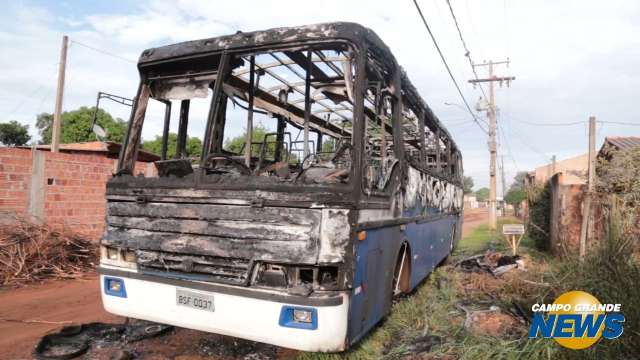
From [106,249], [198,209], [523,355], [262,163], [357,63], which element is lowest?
[523,355]

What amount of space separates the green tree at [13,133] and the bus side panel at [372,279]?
129 ft

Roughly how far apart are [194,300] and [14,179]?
6.24 m

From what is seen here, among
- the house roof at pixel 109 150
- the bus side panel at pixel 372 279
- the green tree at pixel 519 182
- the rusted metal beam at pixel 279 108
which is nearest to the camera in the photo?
the bus side panel at pixel 372 279

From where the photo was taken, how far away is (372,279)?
3.82m

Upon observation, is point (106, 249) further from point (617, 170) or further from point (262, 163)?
point (617, 170)

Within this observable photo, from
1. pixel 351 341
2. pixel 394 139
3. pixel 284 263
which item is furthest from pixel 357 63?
pixel 351 341

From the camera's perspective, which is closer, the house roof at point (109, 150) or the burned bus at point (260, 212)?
the burned bus at point (260, 212)

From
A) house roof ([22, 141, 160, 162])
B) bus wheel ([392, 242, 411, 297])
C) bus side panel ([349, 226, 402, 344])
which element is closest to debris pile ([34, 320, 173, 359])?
bus side panel ([349, 226, 402, 344])

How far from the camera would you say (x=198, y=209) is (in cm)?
351

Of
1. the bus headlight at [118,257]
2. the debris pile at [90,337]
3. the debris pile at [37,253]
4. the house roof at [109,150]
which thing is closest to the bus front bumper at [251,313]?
the bus headlight at [118,257]

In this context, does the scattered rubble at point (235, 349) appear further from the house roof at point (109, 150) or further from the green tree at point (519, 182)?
the green tree at point (519, 182)

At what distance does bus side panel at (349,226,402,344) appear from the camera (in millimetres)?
3426

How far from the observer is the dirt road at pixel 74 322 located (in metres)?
4.04

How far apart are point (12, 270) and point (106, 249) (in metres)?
4.29
